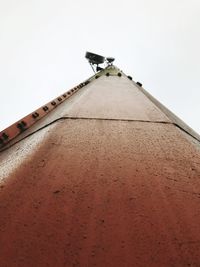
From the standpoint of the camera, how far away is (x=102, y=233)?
956 millimetres

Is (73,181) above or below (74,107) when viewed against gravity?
below

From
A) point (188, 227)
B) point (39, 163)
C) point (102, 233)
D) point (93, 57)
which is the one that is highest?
point (93, 57)

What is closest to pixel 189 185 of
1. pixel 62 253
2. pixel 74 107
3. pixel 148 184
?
pixel 148 184

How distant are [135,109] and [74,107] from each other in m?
0.47

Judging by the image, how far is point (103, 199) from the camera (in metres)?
1.11

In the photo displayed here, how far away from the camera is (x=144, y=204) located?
108cm

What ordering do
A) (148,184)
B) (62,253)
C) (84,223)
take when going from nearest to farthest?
(62,253), (84,223), (148,184)

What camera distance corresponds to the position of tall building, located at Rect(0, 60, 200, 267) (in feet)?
2.91

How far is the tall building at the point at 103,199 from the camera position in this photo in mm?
886

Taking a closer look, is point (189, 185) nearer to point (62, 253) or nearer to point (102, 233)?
point (102, 233)

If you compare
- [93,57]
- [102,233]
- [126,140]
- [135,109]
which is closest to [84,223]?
[102,233]

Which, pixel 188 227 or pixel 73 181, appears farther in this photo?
pixel 73 181

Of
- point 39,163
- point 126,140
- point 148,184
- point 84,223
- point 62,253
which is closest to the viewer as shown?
point 62,253

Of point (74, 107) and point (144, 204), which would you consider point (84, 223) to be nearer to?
point (144, 204)
